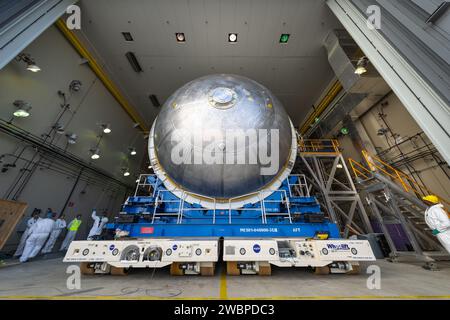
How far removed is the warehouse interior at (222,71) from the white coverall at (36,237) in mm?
248

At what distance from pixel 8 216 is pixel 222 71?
825cm

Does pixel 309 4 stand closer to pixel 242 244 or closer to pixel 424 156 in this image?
pixel 424 156

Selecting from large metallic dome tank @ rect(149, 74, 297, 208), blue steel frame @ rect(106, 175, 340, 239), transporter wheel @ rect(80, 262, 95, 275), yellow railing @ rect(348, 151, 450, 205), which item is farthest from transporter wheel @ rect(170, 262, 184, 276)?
yellow railing @ rect(348, 151, 450, 205)

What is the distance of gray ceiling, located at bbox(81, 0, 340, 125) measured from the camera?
221 inches

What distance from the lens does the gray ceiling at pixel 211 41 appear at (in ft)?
18.4

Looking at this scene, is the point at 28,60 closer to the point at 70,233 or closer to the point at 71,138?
the point at 71,138

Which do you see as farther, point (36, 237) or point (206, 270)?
point (36, 237)

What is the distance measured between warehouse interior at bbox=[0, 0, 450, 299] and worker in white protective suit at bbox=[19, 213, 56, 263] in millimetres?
240

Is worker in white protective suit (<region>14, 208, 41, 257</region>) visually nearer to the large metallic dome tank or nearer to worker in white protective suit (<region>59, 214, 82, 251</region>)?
worker in white protective suit (<region>59, 214, 82, 251</region>)

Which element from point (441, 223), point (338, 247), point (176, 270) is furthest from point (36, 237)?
point (441, 223)

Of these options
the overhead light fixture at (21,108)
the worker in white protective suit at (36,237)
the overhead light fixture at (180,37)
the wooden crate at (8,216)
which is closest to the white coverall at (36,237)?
the worker in white protective suit at (36,237)

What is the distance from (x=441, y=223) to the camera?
3.29m

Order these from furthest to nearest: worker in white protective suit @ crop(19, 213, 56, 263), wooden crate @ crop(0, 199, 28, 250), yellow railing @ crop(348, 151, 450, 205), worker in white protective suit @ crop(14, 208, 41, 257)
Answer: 1. yellow railing @ crop(348, 151, 450, 205)
2. worker in white protective suit @ crop(14, 208, 41, 257)
3. worker in white protective suit @ crop(19, 213, 56, 263)
4. wooden crate @ crop(0, 199, 28, 250)
